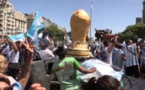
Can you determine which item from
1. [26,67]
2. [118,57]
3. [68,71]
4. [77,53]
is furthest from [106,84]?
[118,57]

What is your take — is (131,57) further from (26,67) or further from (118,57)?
(26,67)

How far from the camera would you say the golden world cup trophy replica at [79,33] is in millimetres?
7820

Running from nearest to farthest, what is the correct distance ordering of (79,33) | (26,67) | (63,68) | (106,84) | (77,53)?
1. (106,84)
2. (26,67)
3. (63,68)
4. (77,53)
5. (79,33)

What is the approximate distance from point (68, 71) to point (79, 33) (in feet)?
9.44

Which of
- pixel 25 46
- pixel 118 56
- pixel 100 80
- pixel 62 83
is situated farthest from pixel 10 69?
pixel 118 56

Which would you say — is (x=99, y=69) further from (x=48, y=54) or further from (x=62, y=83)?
(x=48, y=54)

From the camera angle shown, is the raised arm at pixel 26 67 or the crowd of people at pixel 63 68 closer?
the crowd of people at pixel 63 68

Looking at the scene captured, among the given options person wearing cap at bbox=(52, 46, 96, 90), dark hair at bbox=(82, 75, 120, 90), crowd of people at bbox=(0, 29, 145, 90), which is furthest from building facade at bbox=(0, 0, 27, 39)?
dark hair at bbox=(82, 75, 120, 90)

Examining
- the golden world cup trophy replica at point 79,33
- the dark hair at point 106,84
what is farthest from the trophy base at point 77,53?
the dark hair at point 106,84

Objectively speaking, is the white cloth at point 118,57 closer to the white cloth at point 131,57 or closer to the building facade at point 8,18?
the white cloth at point 131,57

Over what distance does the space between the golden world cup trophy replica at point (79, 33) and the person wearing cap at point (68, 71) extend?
2459 mm

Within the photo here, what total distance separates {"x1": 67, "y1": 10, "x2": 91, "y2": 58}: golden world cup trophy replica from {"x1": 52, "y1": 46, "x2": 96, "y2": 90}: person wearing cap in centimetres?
246

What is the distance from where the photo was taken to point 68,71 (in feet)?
17.2

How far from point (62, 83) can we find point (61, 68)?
0.80ft
